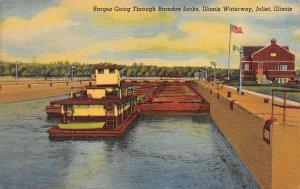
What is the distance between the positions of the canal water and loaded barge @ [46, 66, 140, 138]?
51cm

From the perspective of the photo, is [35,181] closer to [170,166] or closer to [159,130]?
[170,166]

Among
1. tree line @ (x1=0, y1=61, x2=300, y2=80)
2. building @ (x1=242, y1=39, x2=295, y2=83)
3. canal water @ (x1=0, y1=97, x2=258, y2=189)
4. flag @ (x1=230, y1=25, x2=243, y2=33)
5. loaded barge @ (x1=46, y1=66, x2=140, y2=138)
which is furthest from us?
tree line @ (x1=0, y1=61, x2=300, y2=80)

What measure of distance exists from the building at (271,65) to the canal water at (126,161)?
47.9 ft

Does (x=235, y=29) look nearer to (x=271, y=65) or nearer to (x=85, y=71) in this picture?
(x=271, y=65)

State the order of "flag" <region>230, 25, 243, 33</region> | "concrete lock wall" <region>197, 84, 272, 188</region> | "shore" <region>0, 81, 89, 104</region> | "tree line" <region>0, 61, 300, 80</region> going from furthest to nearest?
"tree line" <region>0, 61, 300, 80</region> < "shore" <region>0, 81, 89, 104</region> < "flag" <region>230, 25, 243, 33</region> < "concrete lock wall" <region>197, 84, 272, 188</region>

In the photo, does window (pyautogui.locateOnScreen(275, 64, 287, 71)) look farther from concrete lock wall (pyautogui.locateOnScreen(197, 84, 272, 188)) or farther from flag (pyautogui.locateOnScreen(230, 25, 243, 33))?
flag (pyautogui.locateOnScreen(230, 25, 243, 33))

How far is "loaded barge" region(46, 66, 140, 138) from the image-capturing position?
65.3ft

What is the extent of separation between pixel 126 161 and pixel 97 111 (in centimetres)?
698

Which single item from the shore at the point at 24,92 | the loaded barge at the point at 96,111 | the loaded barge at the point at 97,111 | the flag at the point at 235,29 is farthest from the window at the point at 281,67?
the shore at the point at 24,92

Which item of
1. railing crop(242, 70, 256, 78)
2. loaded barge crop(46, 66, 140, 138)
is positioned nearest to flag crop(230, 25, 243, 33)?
loaded barge crop(46, 66, 140, 138)

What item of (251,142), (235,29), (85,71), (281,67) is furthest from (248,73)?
(85,71)

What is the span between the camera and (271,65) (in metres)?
37.8

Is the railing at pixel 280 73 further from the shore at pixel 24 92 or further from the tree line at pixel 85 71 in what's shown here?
the tree line at pixel 85 71

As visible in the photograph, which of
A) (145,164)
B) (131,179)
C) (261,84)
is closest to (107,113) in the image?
(145,164)
